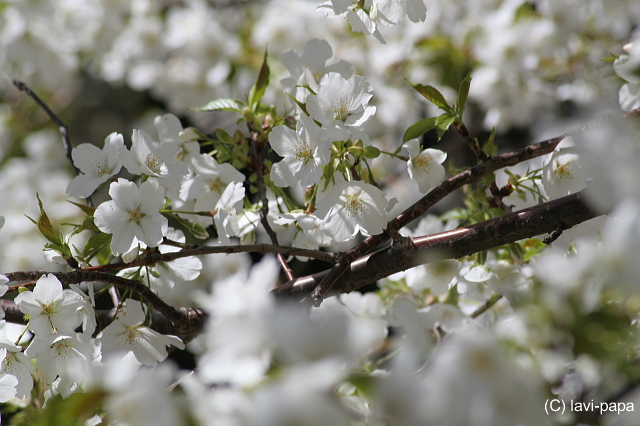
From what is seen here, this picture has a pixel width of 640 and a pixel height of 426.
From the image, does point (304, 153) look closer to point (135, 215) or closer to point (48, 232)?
point (135, 215)

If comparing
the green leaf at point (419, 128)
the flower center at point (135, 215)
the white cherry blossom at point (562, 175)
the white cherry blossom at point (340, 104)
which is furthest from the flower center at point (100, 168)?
the white cherry blossom at point (562, 175)

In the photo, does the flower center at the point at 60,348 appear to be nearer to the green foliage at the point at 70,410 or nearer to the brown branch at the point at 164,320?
the brown branch at the point at 164,320

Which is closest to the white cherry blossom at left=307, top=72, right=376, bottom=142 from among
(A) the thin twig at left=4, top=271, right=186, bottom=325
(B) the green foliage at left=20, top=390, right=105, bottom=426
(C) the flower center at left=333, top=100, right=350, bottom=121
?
(C) the flower center at left=333, top=100, right=350, bottom=121

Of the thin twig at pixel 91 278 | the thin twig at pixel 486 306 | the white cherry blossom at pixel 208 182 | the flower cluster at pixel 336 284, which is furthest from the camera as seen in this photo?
the thin twig at pixel 486 306

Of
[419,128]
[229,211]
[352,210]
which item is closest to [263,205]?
[229,211]

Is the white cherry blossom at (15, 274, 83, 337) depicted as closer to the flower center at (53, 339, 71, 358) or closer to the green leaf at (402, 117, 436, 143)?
the flower center at (53, 339, 71, 358)

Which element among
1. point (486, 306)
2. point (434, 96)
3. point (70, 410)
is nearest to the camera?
point (70, 410)
